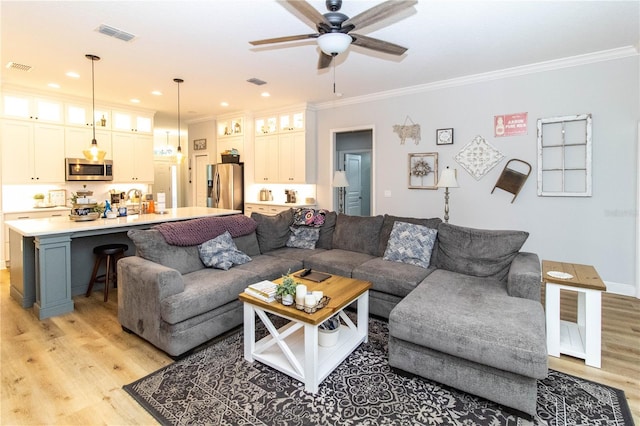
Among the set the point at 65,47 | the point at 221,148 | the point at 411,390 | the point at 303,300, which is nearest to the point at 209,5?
the point at 65,47

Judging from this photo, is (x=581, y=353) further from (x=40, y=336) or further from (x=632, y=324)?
(x=40, y=336)

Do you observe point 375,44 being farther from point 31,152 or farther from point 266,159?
point 31,152

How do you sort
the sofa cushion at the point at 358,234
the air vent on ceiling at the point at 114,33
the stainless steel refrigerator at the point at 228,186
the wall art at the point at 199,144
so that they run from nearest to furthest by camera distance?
1. the air vent on ceiling at the point at 114,33
2. the sofa cushion at the point at 358,234
3. the stainless steel refrigerator at the point at 228,186
4. the wall art at the point at 199,144

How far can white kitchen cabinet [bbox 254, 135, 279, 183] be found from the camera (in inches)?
275

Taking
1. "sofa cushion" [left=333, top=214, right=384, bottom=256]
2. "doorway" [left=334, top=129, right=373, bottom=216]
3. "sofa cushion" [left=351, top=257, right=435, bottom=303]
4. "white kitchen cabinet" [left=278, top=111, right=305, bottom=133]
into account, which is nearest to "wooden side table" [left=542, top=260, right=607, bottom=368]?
"sofa cushion" [left=351, top=257, right=435, bottom=303]

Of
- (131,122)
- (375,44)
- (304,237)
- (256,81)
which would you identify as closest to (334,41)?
(375,44)

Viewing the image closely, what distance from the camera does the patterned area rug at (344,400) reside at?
6.42 ft

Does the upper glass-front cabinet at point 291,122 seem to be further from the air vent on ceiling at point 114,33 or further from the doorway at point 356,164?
the air vent on ceiling at point 114,33

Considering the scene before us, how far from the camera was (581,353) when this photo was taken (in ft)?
8.50

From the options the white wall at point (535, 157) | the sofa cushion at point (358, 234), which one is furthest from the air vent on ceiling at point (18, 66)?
the white wall at point (535, 157)

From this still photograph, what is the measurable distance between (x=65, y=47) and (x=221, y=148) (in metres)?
4.17

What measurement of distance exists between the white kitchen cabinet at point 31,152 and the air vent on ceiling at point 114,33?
11.3 ft

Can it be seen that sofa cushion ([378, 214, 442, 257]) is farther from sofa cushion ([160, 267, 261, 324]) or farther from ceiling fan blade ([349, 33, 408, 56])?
ceiling fan blade ([349, 33, 408, 56])

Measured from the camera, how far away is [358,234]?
4238 millimetres
